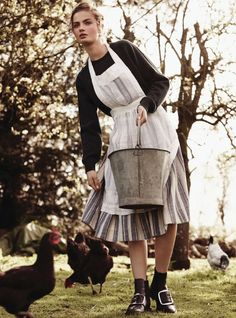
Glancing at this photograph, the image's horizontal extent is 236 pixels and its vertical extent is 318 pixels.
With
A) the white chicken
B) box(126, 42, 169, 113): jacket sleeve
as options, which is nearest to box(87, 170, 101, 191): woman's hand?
box(126, 42, 169, 113): jacket sleeve

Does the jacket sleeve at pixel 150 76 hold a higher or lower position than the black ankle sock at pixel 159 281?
higher

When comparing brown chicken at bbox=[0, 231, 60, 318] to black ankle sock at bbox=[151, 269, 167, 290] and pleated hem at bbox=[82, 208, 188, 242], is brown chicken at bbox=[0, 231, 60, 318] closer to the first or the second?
pleated hem at bbox=[82, 208, 188, 242]

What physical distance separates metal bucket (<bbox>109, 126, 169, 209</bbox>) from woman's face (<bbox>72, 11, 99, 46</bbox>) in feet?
2.63

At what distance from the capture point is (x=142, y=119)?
13.7 ft

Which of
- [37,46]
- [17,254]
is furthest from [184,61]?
[17,254]

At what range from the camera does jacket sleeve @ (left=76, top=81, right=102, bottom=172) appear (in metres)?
4.62

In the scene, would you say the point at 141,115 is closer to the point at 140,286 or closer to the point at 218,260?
the point at 140,286

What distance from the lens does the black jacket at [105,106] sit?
4464mm

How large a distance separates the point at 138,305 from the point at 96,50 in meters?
1.81

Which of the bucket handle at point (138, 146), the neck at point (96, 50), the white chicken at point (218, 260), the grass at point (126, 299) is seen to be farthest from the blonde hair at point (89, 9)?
the white chicken at point (218, 260)

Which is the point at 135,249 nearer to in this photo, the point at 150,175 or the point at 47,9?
the point at 150,175

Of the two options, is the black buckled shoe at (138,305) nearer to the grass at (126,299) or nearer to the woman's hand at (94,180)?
the grass at (126,299)

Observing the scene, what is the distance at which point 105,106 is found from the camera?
463 cm

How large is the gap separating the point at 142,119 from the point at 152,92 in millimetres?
301
